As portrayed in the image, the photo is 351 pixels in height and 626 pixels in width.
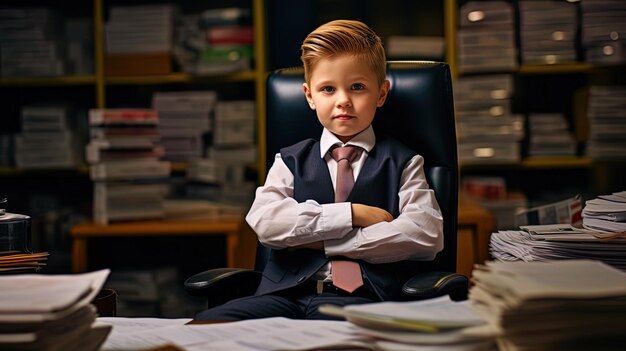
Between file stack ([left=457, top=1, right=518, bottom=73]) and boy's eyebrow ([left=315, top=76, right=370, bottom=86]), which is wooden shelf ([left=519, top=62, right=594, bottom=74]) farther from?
boy's eyebrow ([left=315, top=76, right=370, bottom=86])

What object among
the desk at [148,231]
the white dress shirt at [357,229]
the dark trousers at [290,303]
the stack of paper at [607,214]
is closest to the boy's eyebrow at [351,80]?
the white dress shirt at [357,229]

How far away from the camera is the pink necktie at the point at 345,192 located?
1.80m

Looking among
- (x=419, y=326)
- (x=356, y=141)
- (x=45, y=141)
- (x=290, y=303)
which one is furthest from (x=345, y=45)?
(x=45, y=141)

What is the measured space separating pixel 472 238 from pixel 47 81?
6.70ft

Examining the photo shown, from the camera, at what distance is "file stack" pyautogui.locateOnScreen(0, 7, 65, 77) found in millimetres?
3602

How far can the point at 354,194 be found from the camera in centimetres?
188

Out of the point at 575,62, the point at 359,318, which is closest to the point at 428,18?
the point at 575,62

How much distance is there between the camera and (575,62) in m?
3.43

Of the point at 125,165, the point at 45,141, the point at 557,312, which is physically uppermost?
the point at 45,141

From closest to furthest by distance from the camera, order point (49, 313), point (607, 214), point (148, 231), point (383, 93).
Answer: point (49, 313), point (607, 214), point (383, 93), point (148, 231)

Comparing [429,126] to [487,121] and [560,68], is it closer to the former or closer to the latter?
[487,121]

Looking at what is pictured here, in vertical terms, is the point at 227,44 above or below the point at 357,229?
above

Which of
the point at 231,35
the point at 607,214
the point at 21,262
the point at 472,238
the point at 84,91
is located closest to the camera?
the point at 21,262

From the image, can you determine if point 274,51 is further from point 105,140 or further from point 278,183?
point 278,183
